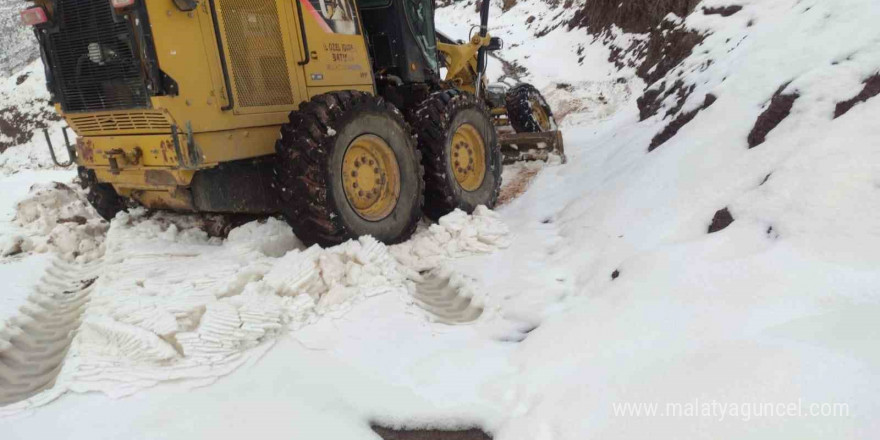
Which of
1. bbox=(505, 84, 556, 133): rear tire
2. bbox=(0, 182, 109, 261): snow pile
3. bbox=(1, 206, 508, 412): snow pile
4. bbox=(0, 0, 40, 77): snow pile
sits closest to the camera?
bbox=(1, 206, 508, 412): snow pile

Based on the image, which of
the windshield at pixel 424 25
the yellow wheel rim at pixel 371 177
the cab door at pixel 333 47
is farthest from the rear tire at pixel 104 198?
the windshield at pixel 424 25

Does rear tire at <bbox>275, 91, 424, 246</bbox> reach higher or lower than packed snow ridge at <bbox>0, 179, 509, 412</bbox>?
higher

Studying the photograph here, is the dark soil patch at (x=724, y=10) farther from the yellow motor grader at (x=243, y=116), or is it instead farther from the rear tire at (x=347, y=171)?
the rear tire at (x=347, y=171)

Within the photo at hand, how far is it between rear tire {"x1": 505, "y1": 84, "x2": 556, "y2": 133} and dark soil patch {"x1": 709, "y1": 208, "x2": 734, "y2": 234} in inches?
196

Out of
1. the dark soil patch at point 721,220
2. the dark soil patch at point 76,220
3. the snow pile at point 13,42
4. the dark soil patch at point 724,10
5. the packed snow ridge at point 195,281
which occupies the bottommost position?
the packed snow ridge at point 195,281

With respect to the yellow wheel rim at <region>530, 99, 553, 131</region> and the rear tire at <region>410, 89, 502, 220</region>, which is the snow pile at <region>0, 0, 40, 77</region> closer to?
the yellow wheel rim at <region>530, 99, 553, 131</region>

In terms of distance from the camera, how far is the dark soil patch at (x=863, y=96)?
10.8 feet

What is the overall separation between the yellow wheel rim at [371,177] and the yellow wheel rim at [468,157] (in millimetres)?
997

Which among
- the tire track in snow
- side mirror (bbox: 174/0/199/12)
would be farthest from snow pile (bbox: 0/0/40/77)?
side mirror (bbox: 174/0/199/12)

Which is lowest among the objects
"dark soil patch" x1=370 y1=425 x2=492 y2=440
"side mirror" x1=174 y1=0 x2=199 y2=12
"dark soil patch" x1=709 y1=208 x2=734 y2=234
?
"dark soil patch" x1=370 y1=425 x2=492 y2=440

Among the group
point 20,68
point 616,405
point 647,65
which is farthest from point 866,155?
point 20,68

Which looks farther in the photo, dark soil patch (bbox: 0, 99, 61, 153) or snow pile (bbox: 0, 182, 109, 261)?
dark soil patch (bbox: 0, 99, 61, 153)

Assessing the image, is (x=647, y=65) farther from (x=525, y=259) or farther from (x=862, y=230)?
(x=862, y=230)

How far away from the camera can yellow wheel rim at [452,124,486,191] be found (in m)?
5.58
